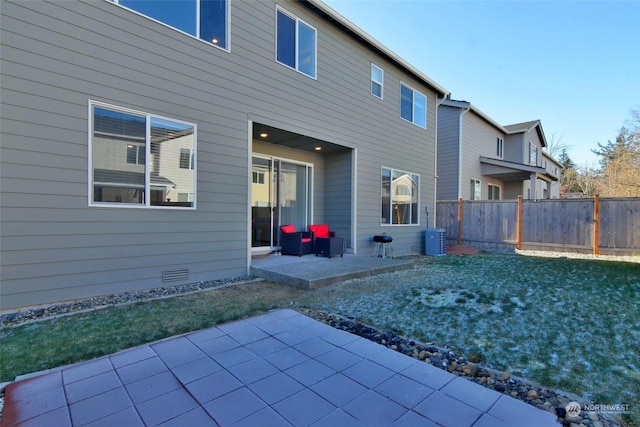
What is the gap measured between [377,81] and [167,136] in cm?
612

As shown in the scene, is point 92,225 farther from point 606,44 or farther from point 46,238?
point 606,44

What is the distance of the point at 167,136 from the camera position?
4723 mm

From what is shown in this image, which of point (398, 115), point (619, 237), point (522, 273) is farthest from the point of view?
point (398, 115)

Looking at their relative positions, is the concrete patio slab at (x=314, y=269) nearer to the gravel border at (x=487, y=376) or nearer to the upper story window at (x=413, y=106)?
the gravel border at (x=487, y=376)

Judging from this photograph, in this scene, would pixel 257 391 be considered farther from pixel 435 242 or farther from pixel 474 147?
pixel 474 147

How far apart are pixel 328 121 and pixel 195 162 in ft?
11.3

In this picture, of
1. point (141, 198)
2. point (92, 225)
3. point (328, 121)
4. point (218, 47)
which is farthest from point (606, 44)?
point (92, 225)

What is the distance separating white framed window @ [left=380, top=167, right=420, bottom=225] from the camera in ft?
28.7

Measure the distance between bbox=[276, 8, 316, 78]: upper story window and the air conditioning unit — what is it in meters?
5.91

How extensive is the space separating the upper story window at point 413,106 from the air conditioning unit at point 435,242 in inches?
143

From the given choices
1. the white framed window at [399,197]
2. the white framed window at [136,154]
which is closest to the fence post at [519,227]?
the white framed window at [399,197]

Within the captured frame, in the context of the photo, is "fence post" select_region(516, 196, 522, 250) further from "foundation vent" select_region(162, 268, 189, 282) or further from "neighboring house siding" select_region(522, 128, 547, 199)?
"foundation vent" select_region(162, 268, 189, 282)

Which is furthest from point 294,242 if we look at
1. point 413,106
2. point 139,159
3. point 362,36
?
point 413,106

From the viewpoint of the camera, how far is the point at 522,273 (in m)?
6.09
